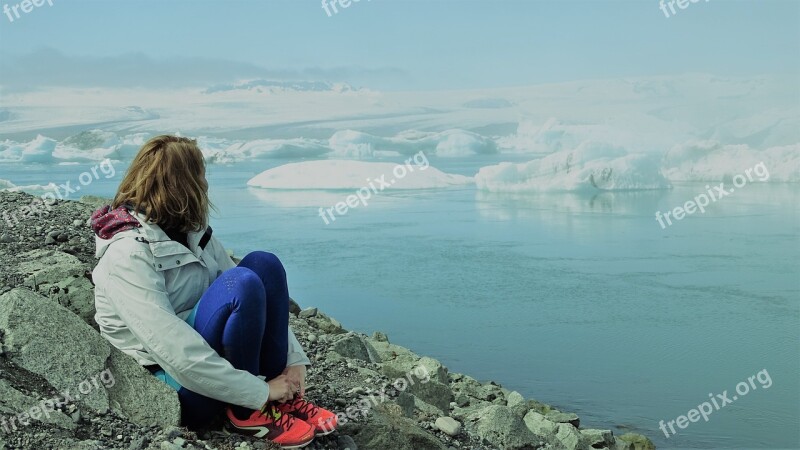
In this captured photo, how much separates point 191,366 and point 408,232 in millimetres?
12273

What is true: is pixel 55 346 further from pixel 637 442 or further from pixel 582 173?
pixel 582 173

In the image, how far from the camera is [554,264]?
42.1ft

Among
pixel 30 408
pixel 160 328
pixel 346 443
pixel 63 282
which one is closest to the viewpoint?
pixel 160 328

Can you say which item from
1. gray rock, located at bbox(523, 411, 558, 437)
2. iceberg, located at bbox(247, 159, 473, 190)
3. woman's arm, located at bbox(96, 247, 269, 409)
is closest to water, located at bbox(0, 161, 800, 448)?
iceberg, located at bbox(247, 159, 473, 190)

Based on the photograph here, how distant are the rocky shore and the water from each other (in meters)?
2.13

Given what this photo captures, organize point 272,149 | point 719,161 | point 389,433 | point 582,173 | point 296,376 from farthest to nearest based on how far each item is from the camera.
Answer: point 272,149 → point 719,161 → point 582,173 → point 389,433 → point 296,376

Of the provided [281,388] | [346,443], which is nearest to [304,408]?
[281,388]

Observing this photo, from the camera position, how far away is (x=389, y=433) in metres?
2.64

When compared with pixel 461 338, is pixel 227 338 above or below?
above

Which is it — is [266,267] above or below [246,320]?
above

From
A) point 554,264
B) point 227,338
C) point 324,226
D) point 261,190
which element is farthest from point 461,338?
point 261,190

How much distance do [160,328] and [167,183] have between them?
1.24 ft

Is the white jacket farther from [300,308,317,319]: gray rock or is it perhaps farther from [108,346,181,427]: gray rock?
[300,308,317,319]: gray rock

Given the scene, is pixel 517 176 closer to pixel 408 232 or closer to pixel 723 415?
pixel 408 232
